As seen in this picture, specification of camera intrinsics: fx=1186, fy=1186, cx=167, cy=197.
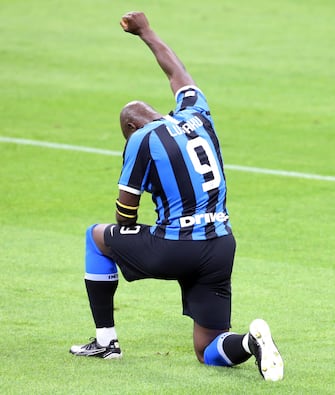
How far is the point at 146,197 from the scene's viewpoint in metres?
12.7

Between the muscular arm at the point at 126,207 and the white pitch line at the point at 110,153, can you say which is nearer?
the muscular arm at the point at 126,207

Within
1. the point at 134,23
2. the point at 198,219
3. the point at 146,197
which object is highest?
the point at 134,23

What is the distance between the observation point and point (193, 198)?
698cm

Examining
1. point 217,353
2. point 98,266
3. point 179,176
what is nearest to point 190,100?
point 179,176

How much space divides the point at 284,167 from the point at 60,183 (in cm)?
270

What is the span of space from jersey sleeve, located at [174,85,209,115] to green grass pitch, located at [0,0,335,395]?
5.08 feet

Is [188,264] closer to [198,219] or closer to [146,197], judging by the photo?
[198,219]

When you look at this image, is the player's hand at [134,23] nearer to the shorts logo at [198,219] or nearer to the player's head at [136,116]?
the player's head at [136,116]

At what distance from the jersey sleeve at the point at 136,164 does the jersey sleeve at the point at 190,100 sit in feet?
1.53

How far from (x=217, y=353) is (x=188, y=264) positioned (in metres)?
0.56

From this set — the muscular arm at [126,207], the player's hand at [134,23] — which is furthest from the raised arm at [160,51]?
the muscular arm at [126,207]

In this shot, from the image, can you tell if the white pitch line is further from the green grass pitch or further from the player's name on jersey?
the player's name on jersey

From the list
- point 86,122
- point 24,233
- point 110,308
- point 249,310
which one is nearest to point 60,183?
point 24,233

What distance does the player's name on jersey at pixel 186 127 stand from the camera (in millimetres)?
7012
